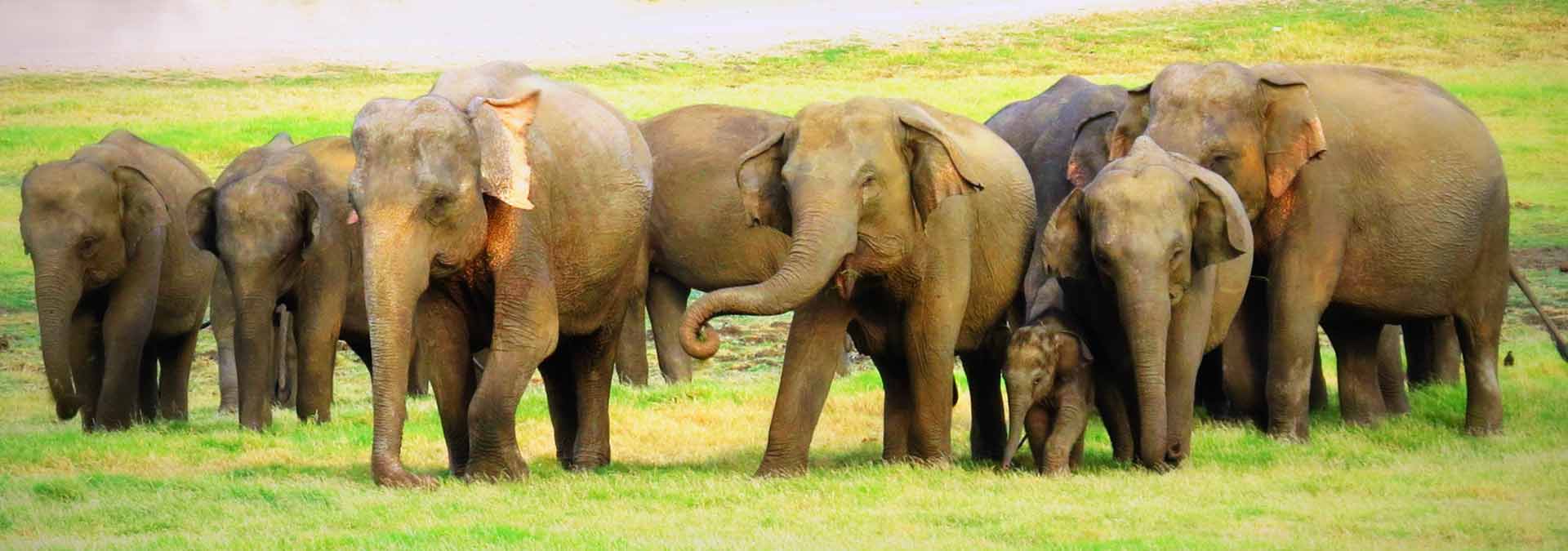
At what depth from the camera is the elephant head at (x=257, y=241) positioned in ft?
48.3

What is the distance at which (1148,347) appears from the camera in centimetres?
1134

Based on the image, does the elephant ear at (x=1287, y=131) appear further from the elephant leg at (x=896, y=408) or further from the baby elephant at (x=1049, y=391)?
the elephant leg at (x=896, y=408)

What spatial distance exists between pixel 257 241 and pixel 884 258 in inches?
191

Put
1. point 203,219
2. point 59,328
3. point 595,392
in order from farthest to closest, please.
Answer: point 203,219
point 59,328
point 595,392

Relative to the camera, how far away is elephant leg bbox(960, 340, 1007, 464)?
42.7 feet

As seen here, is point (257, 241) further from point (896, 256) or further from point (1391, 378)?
point (1391, 378)

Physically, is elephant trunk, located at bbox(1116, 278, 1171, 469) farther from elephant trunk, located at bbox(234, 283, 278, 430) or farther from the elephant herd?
elephant trunk, located at bbox(234, 283, 278, 430)

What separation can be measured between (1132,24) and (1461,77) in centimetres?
1735

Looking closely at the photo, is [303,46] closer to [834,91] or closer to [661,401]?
[834,91]

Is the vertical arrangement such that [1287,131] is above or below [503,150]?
below

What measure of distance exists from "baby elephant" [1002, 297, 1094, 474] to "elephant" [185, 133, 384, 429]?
17.6ft

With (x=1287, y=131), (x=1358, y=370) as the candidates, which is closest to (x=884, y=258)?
(x=1287, y=131)

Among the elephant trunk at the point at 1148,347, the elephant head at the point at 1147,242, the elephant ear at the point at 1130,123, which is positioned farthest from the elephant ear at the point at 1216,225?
the elephant ear at the point at 1130,123

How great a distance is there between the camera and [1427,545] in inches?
365
